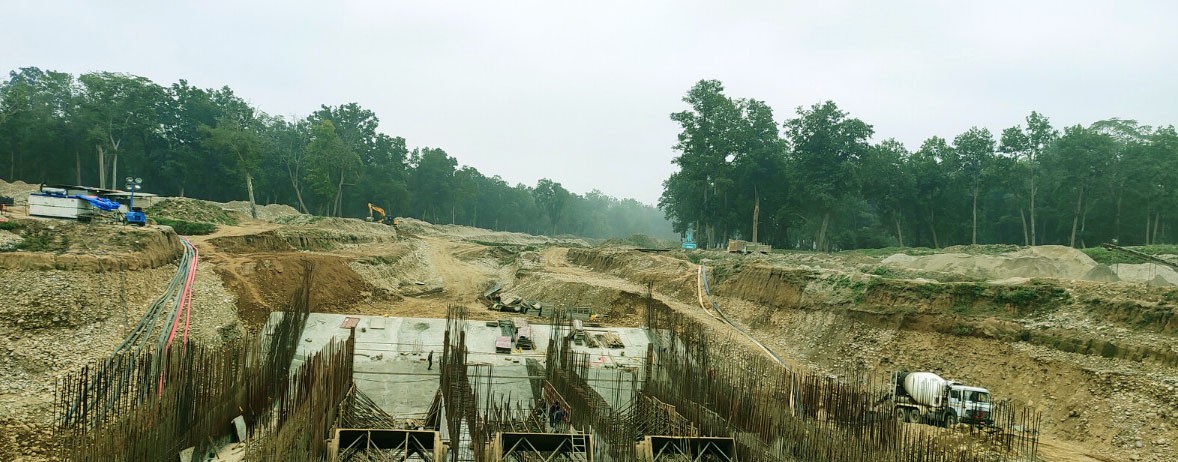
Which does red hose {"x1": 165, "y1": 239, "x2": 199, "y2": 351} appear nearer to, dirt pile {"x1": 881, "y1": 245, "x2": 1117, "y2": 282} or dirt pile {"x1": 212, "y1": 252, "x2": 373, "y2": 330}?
dirt pile {"x1": 212, "y1": 252, "x2": 373, "y2": 330}

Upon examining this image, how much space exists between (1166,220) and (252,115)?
75.7m

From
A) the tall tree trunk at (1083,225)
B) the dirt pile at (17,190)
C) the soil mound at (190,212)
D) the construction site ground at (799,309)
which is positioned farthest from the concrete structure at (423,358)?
the tall tree trunk at (1083,225)

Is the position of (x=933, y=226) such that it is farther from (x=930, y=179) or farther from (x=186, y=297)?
(x=186, y=297)

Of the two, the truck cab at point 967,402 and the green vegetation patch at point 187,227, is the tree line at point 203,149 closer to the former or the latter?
the green vegetation patch at point 187,227

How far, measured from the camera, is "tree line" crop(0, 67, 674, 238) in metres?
46.8

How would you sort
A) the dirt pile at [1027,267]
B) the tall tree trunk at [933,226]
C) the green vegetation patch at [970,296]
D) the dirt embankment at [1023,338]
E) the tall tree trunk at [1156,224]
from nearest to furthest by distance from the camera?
the dirt embankment at [1023,338]
the green vegetation patch at [970,296]
the dirt pile at [1027,267]
the tall tree trunk at [1156,224]
the tall tree trunk at [933,226]

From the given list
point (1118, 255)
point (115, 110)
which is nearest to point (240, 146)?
point (115, 110)

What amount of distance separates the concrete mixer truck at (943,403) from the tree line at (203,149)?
1642 inches

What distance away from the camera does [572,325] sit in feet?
67.7

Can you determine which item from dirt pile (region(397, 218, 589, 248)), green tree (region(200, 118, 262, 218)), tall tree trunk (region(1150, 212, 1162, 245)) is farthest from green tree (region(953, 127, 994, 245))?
green tree (region(200, 118, 262, 218))

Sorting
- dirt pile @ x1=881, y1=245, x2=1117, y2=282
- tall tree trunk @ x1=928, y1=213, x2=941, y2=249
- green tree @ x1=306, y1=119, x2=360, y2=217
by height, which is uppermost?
green tree @ x1=306, y1=119, x2=360, y2=217

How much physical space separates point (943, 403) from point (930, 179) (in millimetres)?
37486

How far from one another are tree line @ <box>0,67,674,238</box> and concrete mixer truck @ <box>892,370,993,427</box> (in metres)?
41.7

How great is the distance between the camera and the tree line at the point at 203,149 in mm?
46844
